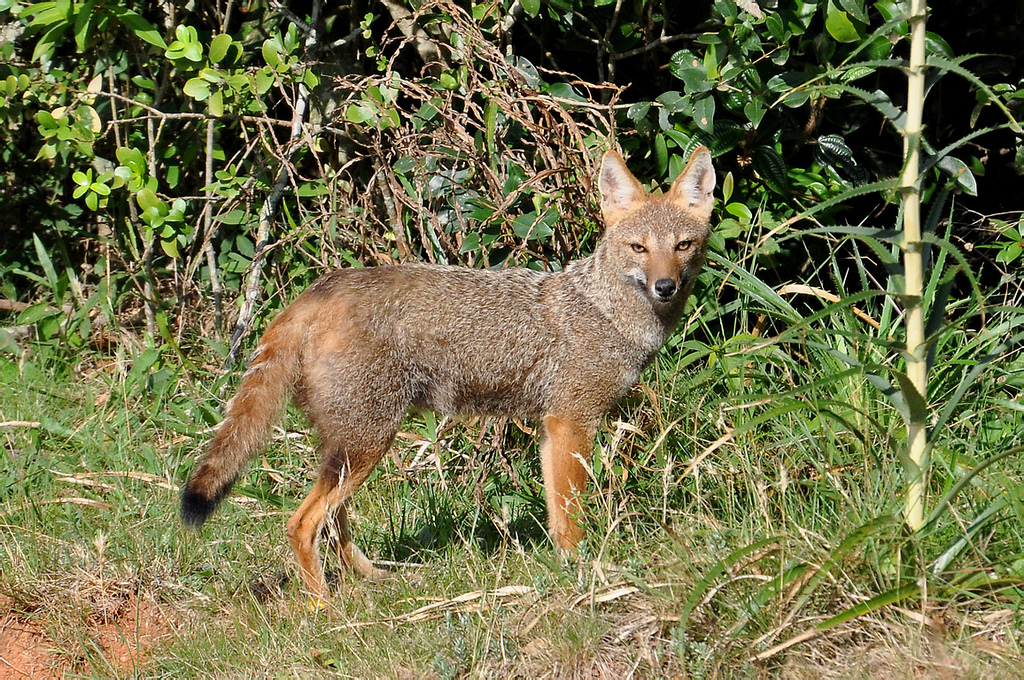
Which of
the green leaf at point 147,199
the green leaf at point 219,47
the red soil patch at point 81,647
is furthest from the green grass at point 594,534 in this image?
the green leaf at point 219,47

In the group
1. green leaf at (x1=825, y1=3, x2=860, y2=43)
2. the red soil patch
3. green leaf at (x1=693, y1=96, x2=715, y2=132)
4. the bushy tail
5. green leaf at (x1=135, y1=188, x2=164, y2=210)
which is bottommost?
the red soil patch

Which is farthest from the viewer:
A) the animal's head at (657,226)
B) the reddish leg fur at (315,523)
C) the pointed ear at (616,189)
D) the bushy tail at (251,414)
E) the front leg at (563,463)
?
the pointed ear at (616,189)

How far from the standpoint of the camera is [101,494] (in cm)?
546

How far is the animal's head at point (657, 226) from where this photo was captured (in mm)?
5008

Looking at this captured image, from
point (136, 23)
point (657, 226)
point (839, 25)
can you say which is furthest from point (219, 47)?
point (839, 25)

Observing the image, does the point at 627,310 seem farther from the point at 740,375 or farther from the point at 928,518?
the point at 928,518

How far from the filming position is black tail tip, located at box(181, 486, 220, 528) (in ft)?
13.5

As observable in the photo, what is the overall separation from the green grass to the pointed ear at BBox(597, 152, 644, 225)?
764mm

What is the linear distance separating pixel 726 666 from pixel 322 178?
4.04m

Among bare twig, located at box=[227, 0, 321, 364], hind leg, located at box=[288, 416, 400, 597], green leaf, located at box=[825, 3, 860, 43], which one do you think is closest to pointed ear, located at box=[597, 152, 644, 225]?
green leaf, located at box=[825, 3, 860, 43]

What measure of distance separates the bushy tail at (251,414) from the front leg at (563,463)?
1269 millimetres

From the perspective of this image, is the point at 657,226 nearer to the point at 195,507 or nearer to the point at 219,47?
the point at 195,507

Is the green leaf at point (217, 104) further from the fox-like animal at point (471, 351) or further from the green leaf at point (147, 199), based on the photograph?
the fox-like animal at point (471, 351)

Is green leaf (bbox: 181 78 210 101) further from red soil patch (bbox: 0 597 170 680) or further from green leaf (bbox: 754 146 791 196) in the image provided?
green leaf (bbox: 754 146 791 196)
